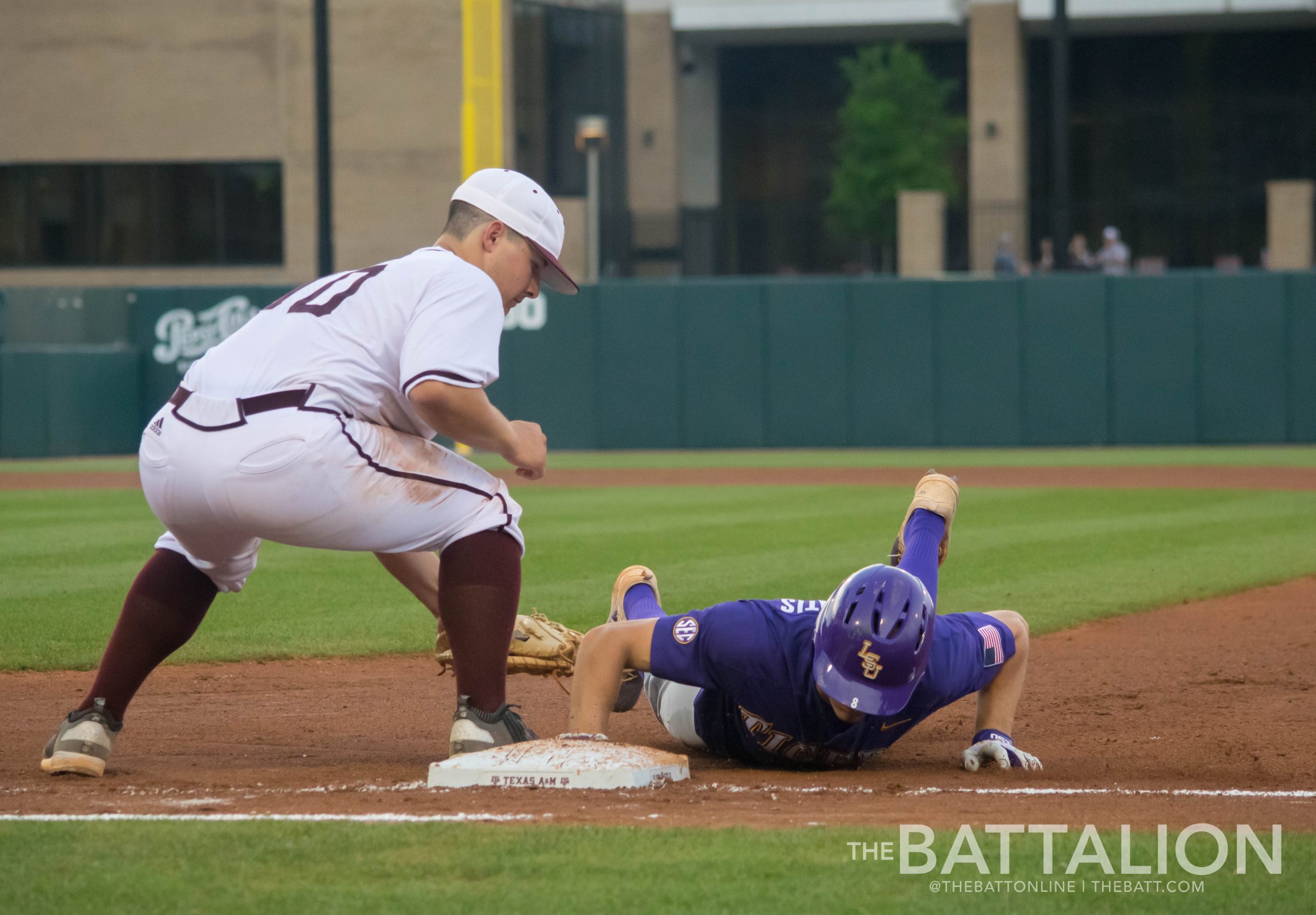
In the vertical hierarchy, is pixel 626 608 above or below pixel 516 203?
below

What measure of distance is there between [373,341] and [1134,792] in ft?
7.18

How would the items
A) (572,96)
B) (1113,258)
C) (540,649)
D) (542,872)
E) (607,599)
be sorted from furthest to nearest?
(572,96)
(1113,258)
(607,599)
(540,649)
(542,872)

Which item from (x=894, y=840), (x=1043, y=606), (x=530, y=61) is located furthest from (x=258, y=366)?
(x=530, y=61)

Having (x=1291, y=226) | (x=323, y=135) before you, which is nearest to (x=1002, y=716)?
(x=323, y=135)

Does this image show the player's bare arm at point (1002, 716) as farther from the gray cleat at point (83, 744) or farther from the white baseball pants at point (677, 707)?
the gray cleat at point (83, 744)

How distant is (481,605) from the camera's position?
378cm

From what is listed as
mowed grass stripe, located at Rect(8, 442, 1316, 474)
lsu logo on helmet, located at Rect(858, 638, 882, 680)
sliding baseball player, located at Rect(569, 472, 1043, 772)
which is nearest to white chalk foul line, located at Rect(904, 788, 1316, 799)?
sliding baseball player, located at Rect(569, 472, 1043, 772)

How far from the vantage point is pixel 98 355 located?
68.7 ft

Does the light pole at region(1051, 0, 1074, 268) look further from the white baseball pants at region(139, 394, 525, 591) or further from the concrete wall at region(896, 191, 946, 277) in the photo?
the white baseball pants at region(139, 394, 525, 591)

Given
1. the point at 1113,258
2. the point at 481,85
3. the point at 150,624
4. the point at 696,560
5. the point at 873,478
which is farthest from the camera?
the point at 1113,258

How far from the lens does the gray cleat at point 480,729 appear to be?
3842 mm

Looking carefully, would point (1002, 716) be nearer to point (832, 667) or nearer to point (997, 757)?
point (997, 757)

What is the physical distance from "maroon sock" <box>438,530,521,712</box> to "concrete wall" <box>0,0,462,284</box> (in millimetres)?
25592

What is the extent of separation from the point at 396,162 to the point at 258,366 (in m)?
26.6
